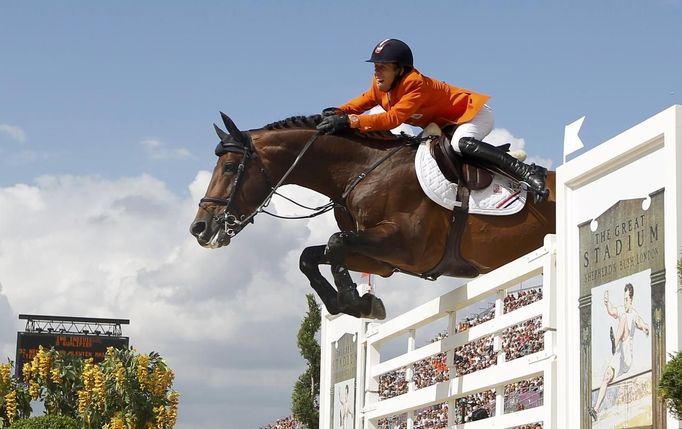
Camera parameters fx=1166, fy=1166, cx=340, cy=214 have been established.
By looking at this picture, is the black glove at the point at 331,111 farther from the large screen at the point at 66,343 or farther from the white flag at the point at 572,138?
the large screen at the point at 66,343

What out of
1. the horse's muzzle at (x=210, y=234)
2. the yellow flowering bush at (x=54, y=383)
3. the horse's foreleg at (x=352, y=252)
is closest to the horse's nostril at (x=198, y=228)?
the horse's muzzle at (x=210, y=234)

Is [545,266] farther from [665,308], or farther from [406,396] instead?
[406,396]

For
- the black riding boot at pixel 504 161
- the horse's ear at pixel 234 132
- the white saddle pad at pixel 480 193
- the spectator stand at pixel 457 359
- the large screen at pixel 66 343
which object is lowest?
the spectator stand at pixel 457 359

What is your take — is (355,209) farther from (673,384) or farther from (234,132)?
(673,384)

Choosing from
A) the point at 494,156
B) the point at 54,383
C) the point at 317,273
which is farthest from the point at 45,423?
the point at 494,156

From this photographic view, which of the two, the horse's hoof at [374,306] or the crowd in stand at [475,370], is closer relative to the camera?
the crowd in stand at [475,370]

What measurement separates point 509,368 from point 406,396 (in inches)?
51.0

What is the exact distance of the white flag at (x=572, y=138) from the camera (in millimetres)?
4898

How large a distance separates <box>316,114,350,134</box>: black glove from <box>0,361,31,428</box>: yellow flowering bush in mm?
6407

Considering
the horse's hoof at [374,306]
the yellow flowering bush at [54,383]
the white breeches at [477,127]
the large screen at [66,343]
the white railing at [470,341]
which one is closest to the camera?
the white railing at [470,341]

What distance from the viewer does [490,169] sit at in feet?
21.2

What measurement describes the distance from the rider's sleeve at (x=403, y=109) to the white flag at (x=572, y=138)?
61.0 inches

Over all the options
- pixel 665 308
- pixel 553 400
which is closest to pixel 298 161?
pixel 553 400

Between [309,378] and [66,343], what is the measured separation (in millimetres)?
8957
